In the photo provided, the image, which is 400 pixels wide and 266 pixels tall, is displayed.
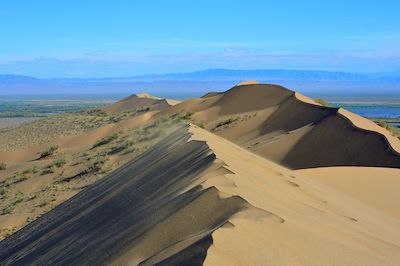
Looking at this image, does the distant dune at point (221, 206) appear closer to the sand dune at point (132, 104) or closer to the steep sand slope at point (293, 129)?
the steep sand slope at point (293, 129)

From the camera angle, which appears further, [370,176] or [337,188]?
[370,176]

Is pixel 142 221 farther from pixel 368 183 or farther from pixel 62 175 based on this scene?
pixel 62 175

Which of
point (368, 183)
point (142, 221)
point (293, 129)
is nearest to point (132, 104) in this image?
point (293, 129)

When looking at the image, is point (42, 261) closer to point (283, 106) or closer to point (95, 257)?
point (95, 257)

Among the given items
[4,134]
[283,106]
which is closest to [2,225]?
[283,106]

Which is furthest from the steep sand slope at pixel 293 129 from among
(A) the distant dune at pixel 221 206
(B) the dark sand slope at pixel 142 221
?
(B) the dark sand slope at pixel 142 221

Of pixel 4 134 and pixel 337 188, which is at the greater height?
pixel 337 188

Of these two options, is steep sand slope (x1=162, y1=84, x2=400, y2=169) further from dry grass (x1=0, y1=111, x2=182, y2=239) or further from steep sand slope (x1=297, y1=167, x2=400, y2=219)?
dry grass (x1=0, y1=111, x2=182, y2=239)
